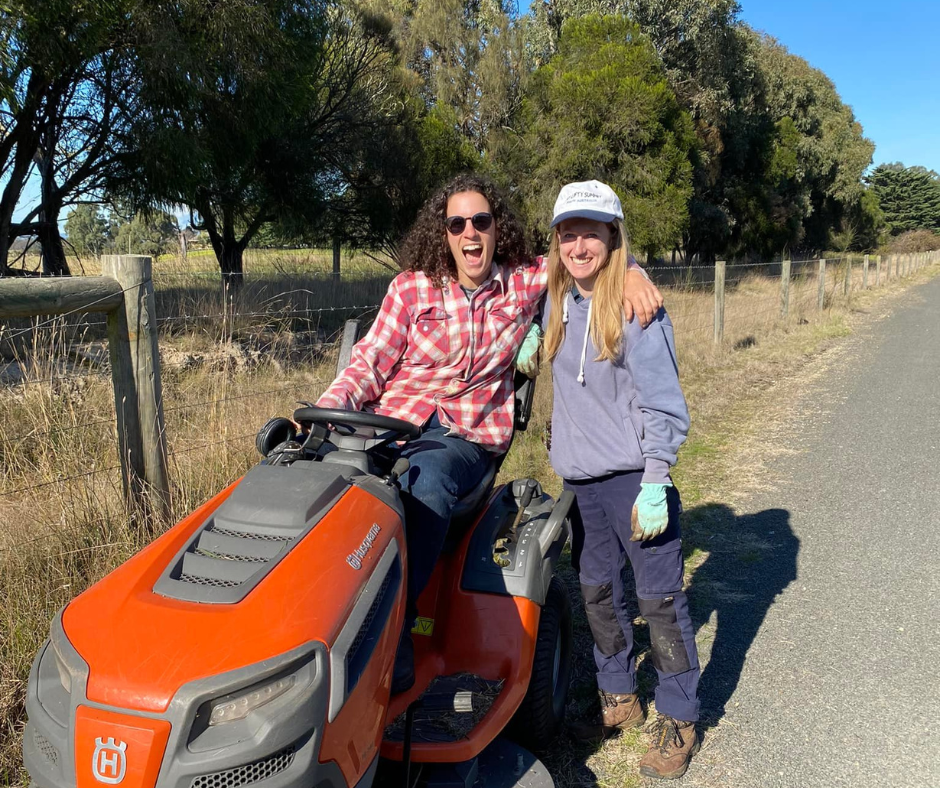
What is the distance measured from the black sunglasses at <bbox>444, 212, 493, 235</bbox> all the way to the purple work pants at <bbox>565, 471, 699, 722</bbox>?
101 cm

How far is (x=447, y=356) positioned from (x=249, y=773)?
1689mm

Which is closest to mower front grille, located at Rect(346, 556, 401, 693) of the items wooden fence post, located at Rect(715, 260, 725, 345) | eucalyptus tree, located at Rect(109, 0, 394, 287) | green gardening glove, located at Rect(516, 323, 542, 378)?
green gardening glove, located at Rect(516, 323, 542, 378)

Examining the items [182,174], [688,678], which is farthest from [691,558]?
[182,174]

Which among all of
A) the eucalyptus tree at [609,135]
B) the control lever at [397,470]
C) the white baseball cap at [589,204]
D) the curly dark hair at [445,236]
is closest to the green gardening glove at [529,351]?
the curly dark hair at [445,236]

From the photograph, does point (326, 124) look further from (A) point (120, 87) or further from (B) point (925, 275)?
(B) point (925, 275)

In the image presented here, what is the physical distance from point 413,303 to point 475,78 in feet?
64.1

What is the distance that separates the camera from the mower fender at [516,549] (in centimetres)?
249

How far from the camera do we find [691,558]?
4.27 metres

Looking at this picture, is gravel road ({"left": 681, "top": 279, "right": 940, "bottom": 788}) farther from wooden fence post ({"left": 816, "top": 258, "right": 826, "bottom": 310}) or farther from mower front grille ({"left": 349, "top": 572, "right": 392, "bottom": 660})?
wooden fence post ({"left": 816, "top": 258, "right": 826, "bottom": 310})

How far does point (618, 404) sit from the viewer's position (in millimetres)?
2627

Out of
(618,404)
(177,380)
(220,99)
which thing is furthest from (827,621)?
(220,99)

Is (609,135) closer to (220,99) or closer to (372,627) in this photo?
(220,99)

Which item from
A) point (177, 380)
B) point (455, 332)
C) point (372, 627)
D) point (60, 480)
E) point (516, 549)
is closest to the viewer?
point (372, 627)

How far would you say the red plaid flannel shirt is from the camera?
2.79m
